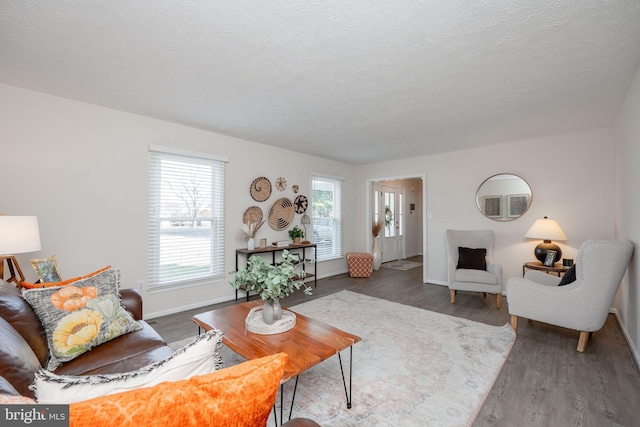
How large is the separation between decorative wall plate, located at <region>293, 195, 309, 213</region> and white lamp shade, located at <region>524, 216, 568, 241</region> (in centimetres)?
348

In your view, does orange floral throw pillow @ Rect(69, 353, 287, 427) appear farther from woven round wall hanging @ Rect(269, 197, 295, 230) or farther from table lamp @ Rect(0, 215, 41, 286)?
woven round wall hanging @ Rect(269, 197, 295, 230)

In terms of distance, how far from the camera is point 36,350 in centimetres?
139

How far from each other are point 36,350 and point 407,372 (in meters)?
2.37

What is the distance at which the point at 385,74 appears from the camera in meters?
2.22

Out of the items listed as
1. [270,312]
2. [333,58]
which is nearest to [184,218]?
[270,312]

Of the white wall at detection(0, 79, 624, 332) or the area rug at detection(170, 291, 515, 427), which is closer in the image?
the area rug at detection(170, 291, 515, 427)

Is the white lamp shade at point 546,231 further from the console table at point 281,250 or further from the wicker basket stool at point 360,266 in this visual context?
the console table at point 281,250

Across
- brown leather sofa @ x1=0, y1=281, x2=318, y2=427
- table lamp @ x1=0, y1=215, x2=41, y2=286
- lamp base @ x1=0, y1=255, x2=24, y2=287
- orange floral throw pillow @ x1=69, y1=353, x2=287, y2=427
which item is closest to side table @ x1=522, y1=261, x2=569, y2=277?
orange floral throw pillow @ x1=69, y1=353, x2=287, y2=427

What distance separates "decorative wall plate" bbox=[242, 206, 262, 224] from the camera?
419cm

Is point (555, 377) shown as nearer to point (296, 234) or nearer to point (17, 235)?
point (296, 234)

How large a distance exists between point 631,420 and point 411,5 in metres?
2.79

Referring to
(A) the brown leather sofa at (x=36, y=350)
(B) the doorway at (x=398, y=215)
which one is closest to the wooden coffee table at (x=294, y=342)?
(A) the brown leather sofa at (x=36, y=350)

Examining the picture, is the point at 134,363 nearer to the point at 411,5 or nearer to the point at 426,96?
the point at 411,5

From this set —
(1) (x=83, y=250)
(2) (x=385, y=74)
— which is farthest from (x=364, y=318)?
(1) (x=83, y=250)
